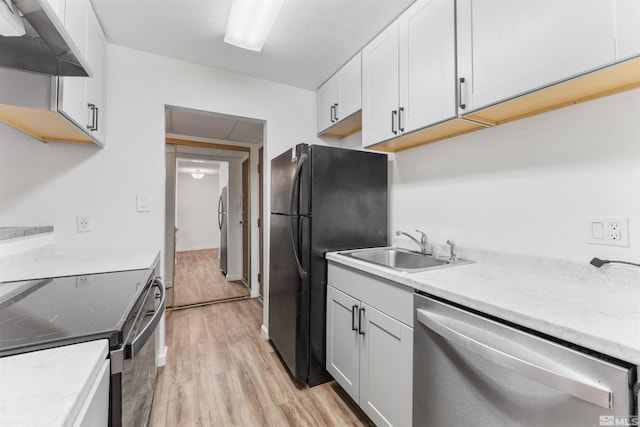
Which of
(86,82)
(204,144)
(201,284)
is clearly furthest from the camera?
(201,284)

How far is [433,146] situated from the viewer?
1840 mm

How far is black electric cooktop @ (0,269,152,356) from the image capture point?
651mm

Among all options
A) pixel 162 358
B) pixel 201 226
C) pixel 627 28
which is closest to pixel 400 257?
pixel 627 28

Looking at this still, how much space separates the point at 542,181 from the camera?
1280 millimetres

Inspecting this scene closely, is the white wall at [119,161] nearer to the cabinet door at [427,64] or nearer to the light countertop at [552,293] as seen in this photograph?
the cabinet door at [427,64]

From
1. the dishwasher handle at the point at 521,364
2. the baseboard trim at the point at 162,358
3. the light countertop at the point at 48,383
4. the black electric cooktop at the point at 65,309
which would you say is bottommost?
the baseboard trim at the point at 162,358

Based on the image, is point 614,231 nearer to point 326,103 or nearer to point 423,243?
point 423,243

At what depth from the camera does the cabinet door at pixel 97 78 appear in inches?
60.7

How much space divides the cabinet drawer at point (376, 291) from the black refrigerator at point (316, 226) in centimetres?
18

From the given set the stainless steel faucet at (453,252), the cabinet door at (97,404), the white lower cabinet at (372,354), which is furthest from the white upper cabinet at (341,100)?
the cabinet door at (97,404)

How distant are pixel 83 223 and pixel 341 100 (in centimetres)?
212

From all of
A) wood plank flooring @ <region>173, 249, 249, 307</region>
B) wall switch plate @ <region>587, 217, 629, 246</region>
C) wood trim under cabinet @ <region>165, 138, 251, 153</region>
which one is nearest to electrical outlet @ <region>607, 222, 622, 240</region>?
wall switch plate @ <region>587, 217, 629, 246</region>

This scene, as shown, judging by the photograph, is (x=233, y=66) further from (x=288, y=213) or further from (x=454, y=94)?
(x=454, y=94)

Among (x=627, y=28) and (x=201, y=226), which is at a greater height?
(x=627, y=28)
